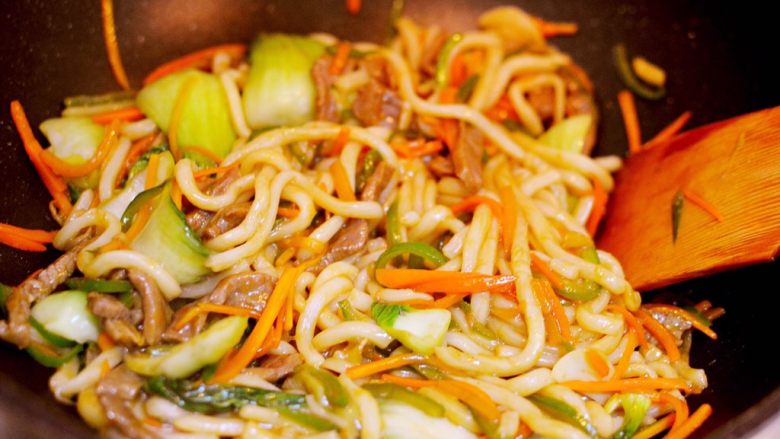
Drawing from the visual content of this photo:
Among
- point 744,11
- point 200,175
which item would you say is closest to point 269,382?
point 200,175

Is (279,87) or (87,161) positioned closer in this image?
(87,161)

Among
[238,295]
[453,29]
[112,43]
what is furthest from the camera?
[453,29]

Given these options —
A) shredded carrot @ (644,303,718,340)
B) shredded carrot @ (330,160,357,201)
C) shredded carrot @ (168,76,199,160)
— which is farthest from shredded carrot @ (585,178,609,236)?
shredded carrot @ (168,76,199,160)

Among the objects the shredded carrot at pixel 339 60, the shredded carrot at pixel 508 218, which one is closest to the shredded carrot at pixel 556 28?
the shredded carrot at pixel 339 60

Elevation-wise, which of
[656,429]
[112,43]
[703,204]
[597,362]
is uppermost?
[112,43]

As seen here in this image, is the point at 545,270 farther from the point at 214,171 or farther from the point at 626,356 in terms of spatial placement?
the point at 214,171

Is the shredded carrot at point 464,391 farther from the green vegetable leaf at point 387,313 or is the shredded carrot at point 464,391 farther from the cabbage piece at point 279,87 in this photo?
the cabbage piece at point 279,87

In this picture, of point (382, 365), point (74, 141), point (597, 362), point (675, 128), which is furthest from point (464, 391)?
point (675, 128)

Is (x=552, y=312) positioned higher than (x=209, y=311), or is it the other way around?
(x=209, y=311)

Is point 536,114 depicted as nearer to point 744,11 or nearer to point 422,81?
point 422,81
